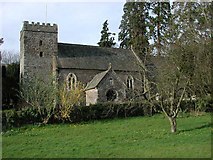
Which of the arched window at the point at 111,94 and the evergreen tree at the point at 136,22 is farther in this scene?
the evergreen tree at the point at 136,22

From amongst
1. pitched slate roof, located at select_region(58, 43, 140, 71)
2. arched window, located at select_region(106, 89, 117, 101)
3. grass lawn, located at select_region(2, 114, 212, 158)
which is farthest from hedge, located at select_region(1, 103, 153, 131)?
pitched slate roof, located at select_region(58, 43, 140, 71)

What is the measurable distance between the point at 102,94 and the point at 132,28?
618 inches

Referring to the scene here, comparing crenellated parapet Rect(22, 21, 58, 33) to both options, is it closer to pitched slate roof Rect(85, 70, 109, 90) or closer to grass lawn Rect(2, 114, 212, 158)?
pitched slate roof Rect(85, 70, 109, 90)

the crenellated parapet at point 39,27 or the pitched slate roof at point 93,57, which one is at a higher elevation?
the crenellated parapet at point 39,27

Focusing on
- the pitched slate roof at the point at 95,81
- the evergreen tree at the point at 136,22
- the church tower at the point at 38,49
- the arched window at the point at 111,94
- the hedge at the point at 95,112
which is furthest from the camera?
the evergreen tree at the point at 136,22

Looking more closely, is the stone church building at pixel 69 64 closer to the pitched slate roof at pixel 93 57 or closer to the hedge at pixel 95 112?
the pitched slate roof at pixel 93 57

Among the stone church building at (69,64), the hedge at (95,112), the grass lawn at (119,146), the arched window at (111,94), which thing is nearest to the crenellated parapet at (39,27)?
the stone church building at (69,64)

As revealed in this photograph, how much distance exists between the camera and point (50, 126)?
22.5 metres

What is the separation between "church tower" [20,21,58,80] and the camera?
36.4 meters

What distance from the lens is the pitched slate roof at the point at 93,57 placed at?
37.7 m

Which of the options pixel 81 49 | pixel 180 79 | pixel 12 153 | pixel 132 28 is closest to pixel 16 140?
pixel 12 153

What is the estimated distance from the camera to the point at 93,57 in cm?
3969

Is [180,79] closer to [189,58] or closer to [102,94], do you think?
[189,58]

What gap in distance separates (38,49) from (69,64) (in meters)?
4.27
